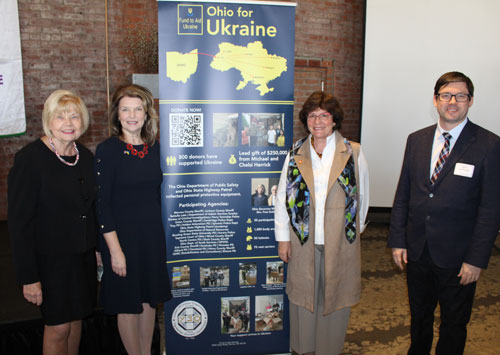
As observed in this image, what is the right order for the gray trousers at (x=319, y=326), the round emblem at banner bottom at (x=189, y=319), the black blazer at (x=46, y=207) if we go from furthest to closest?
the round emblem at banner bottom at (x=189, y=319) < the gray trousers at (x=319, y=326) < the black blazer at (x=46, y=207)

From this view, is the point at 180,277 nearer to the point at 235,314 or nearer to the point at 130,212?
the point at 235,314

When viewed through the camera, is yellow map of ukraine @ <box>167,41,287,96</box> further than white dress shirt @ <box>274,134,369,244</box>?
Result: Yes

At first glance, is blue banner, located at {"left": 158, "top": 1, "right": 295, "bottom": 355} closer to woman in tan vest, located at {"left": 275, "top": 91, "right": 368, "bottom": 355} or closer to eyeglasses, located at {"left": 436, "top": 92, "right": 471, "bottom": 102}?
woman in tan vest, located at {"left": 275, "top": 91, "right": 368, "bottom": 355}

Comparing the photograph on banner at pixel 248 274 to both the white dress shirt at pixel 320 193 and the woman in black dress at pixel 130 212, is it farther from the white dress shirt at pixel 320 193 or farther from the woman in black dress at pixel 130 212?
the woman in black dress at pixel 130 212

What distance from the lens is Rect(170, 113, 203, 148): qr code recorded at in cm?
226

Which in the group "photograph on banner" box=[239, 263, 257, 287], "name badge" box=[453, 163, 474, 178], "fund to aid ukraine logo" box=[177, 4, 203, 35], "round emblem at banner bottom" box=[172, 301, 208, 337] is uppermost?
"fund to aid ukraine logo" box=[177, 4, 203, 35]

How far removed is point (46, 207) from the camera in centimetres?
179

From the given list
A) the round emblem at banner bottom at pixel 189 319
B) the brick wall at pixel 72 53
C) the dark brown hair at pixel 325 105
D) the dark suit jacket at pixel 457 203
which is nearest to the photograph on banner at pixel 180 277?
the round emblem at banner bottom at pixel 189 319

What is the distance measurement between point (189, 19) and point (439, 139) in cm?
152

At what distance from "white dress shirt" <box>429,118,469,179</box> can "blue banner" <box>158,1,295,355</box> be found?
2.70 ft

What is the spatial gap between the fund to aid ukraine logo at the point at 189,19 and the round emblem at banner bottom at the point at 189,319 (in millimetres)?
1637

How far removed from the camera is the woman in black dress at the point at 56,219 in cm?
173

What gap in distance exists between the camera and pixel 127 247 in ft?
6.54

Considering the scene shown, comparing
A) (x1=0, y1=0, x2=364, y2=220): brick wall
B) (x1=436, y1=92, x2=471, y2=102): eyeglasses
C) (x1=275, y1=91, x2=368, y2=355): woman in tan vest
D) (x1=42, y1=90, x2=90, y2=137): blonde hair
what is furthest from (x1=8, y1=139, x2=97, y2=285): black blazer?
(x1=0, y1=0, x2=364, y2=220): brick wall
